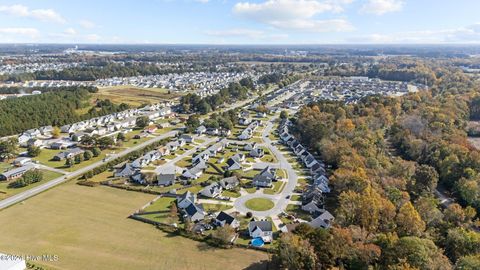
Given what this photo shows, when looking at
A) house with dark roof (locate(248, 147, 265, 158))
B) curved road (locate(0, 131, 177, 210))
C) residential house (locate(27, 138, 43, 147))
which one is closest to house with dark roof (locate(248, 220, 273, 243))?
house with dark roof (locate(248, 147, 265, 158))

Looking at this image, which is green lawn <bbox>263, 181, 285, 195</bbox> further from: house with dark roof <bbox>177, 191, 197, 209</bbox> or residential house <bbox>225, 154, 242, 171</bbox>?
house with dark roof <bbox>177, 191, 197, 209</bbox>

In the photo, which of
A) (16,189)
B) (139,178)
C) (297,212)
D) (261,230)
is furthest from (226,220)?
(16,189)

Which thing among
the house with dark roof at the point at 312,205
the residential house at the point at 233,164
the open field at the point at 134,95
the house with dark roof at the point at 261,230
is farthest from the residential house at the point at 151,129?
the house with dark roof at the point at 261,230

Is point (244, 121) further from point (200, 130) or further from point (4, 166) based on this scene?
point (4, 166)

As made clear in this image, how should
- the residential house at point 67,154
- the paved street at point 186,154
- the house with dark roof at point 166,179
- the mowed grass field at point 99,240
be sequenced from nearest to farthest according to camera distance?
the mowed grass field at point 99,240, the house with dark roof at point 166,179, the paved street at point 186,154, the residential house at point 67,154

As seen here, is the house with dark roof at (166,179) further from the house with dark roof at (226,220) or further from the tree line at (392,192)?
the tree line at (392,192)
